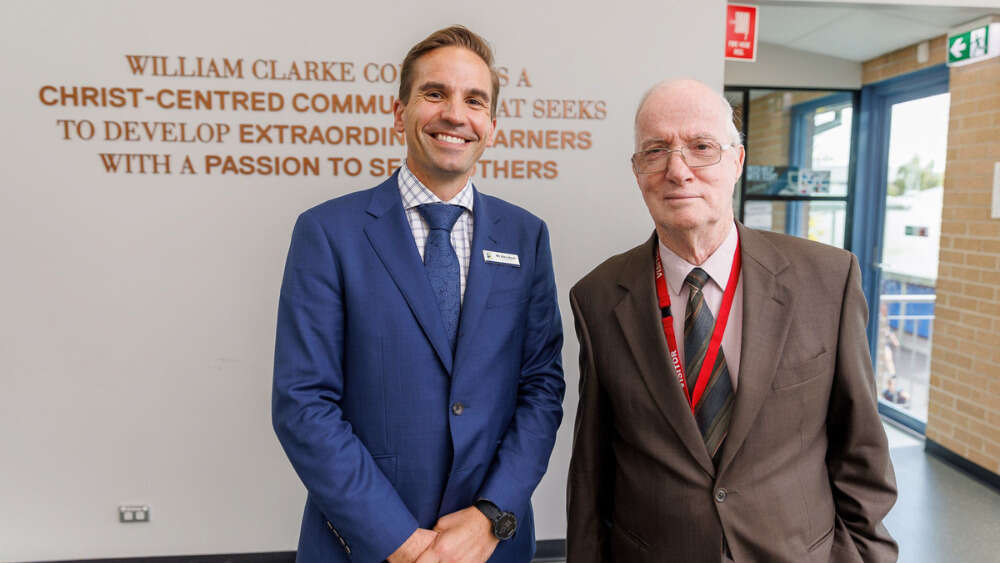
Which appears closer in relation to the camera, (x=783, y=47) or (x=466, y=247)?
(x=466, y=247)

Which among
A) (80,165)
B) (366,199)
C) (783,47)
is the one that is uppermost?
(783,47)

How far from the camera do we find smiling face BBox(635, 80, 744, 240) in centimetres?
133

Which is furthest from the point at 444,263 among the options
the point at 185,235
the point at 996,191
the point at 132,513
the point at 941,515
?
the point at 996,191

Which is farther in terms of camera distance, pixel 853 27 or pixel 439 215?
pixel 853 27

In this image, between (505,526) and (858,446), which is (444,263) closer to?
(505,526)

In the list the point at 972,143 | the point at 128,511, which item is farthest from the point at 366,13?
the point at 972,143

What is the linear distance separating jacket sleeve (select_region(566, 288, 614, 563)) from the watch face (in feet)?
0.44

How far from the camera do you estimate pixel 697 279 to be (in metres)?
1.37

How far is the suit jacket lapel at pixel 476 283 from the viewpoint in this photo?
1.41m

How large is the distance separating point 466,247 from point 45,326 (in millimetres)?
2160

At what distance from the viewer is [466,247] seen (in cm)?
152

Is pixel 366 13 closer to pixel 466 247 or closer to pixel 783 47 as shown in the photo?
pixel 466 247

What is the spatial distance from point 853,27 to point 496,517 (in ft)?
14.8

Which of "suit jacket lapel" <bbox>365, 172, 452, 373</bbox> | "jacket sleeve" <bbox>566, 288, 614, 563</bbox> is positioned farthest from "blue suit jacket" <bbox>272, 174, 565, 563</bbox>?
"jacket sleeve" <bbox>566, 288, 614, 563</bbox>
